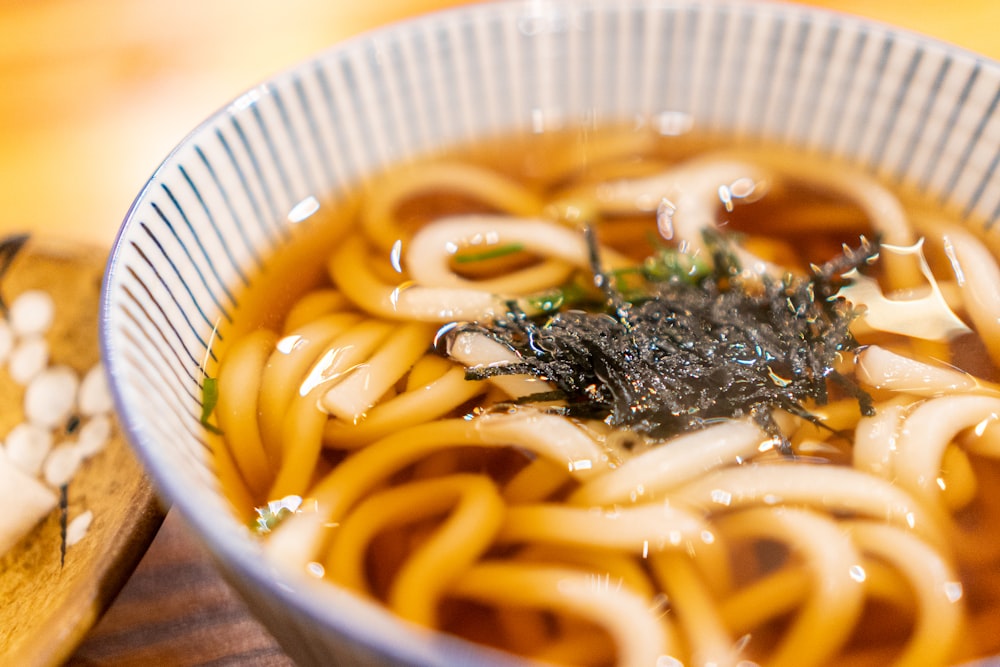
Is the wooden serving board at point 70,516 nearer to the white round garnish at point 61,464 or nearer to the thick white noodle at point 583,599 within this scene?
the white round garnish at point 61,464

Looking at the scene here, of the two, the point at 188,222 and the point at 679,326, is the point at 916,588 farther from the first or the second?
the point at 188,222

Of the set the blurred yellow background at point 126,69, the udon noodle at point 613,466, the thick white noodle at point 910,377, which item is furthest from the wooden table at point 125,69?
the thick white noodle at point 910,377

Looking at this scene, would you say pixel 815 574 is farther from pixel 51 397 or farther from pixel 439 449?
pixel 51 397

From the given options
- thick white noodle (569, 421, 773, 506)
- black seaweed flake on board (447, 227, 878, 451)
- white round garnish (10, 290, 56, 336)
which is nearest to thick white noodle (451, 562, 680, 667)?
thick white noodle (569, 421, 773, 506)

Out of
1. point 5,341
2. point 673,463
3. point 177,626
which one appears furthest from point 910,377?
point 5,341

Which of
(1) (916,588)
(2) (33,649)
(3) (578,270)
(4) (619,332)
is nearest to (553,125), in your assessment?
(3) (578,270)
